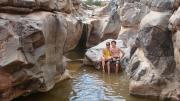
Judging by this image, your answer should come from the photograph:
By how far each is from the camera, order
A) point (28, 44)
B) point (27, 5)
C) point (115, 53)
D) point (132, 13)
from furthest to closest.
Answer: point (132, 13) → point (115, 53) → point (27, 5) → point (28, 44)

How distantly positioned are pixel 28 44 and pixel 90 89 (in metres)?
2.99

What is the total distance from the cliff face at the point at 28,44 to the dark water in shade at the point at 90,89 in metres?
0.47

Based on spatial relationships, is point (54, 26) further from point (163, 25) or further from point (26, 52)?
point (163, 25)

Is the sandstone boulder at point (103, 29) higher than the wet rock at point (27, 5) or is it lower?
lower

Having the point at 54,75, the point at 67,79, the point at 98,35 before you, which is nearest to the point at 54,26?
the point at 54,75

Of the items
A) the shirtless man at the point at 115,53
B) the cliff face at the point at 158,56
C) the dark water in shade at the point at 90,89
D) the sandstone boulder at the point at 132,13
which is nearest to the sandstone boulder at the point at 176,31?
the cliff face at the point at 158,56

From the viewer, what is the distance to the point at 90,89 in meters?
10.2

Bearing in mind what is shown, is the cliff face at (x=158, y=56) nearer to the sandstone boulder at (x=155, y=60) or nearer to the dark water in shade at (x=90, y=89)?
the sandstone boulder at (x=155, y=60)

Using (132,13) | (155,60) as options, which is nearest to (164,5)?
(155,60)

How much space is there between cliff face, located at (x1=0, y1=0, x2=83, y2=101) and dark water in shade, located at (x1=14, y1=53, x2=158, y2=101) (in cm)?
47

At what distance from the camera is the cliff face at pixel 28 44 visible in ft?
24.2

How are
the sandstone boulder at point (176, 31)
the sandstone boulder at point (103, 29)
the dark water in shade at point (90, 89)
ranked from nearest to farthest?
the sandstone boulder at point (176, 31) → the dark water in shade at point (90, 89) → the sandstone boulder at point (103, 29)

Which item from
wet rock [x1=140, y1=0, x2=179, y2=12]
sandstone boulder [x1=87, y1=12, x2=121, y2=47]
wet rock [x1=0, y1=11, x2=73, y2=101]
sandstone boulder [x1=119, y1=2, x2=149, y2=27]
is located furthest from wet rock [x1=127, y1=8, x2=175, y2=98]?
sandstone boulder [x1=87, y1=12, x2=121, y2=47]

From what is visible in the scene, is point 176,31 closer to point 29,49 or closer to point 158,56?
point 158,56
